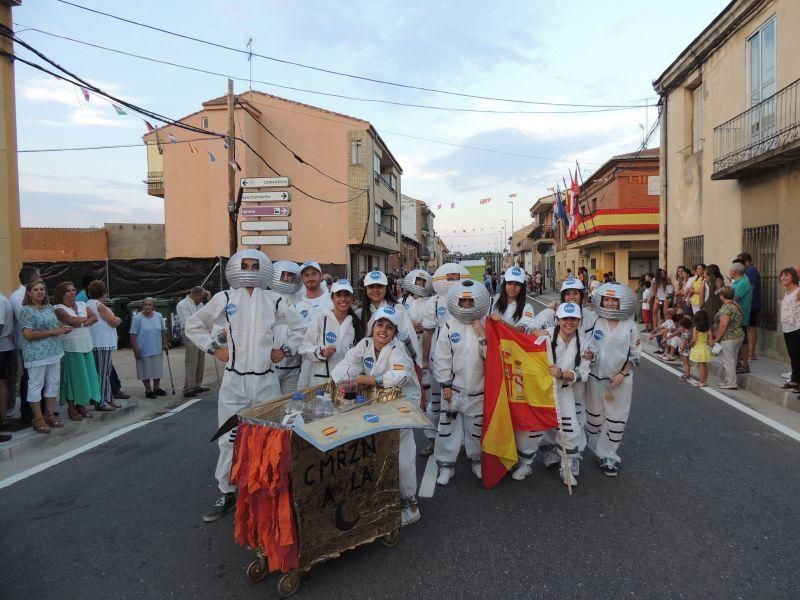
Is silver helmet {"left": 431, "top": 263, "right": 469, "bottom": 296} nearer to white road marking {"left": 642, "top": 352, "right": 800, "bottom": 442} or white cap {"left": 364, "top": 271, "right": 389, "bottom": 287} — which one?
white cap {"left": 364, "top": 271, "right": 389, "bottom": 287}

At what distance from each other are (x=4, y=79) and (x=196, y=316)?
292 inches

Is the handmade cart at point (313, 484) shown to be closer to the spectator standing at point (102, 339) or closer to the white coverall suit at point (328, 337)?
the white coverall suit at point (328, 337)

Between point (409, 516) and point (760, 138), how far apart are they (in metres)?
11.4

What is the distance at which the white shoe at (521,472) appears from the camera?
4.75 metres

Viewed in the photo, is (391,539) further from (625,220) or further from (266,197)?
(625,220)

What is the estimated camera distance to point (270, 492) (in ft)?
9.80

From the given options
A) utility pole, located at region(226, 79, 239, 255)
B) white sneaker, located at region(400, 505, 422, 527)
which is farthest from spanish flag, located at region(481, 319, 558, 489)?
utility pole, located at region(226, 79, 239, 255)

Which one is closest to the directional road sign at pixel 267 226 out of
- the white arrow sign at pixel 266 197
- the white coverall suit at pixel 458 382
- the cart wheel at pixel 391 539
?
the white arrow sign at pixel 266 197

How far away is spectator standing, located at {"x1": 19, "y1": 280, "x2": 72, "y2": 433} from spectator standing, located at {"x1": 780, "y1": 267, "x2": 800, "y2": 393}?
9396 millimetres

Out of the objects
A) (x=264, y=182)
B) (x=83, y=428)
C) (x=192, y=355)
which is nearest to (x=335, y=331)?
(x=83, y=428)

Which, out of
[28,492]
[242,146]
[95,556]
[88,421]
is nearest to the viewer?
[95,556]

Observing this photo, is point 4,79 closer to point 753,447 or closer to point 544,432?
point 544,432

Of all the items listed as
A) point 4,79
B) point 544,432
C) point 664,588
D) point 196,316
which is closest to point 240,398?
point 196,316

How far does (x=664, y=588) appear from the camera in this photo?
305 centimetres
